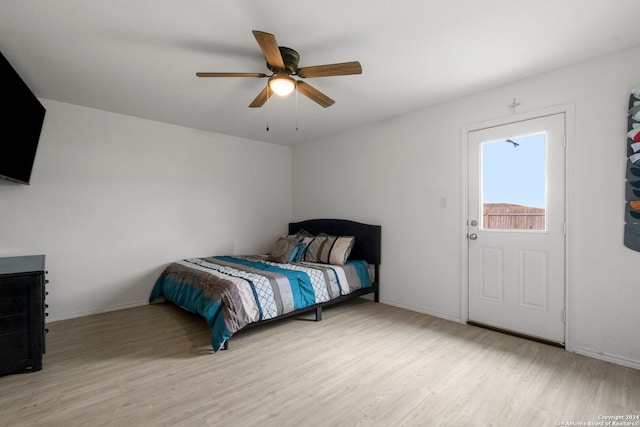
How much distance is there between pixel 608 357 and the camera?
233 centimetres

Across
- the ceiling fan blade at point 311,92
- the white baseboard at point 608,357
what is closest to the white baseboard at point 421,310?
the white baseboard at point 608,357

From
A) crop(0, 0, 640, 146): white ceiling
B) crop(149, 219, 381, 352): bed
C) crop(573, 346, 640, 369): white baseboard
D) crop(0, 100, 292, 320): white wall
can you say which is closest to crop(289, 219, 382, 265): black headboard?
crop(149, 219, 381, 352): bed

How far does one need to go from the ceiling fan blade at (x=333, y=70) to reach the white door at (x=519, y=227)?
1724 mm

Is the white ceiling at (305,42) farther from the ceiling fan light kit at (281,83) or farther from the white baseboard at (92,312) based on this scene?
the white baseboard at (92,312)

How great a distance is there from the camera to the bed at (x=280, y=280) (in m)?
2.63

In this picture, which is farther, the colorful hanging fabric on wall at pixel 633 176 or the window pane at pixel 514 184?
the window pane at pixel 514 184

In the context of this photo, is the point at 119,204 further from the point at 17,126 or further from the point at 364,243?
the point at 364,243

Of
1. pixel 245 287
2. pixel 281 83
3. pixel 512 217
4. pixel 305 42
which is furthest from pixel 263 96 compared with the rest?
pixel 512 217

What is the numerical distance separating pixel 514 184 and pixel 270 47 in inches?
97.1

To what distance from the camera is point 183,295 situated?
3.29m

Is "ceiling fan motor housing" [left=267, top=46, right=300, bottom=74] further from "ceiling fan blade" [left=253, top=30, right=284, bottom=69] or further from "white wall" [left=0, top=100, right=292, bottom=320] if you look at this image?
"white wall" [left=0, top=100, right=292, bottom=320]

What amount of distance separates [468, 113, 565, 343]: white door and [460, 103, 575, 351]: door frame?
34 millimetres

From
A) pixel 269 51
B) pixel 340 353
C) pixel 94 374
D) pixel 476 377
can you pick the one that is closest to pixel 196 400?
pixel 94 374

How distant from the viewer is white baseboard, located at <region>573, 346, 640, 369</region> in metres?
2.23
